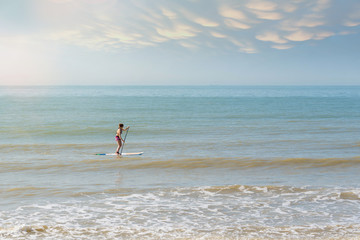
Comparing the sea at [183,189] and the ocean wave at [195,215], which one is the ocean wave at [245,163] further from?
the ocean wave at [195,215]

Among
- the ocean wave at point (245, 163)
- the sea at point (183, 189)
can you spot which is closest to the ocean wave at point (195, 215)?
the sea at point (183, 189)

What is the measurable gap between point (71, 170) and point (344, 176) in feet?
39.9

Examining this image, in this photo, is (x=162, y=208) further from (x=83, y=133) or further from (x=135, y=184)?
(x=83, y=133)

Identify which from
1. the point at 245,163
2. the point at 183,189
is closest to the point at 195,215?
the point at 183,189

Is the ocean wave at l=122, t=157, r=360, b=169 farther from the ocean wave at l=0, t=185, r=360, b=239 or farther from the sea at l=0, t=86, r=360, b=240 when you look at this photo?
the ocean wave at l=0, t=185, r=360, b=239

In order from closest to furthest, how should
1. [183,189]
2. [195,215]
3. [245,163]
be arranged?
1. [195,215]
2. [183,189]
3. [245,163]

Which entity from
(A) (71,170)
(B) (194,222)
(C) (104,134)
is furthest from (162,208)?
(C) (104,134)

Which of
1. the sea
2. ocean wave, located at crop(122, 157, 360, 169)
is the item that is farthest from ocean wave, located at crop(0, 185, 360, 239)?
ocean wave, located at crop(122, 157, 360, 169)

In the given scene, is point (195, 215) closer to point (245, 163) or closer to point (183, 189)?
point (183, 189)

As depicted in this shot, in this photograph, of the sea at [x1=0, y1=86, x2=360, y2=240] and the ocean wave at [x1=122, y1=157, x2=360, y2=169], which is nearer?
the sea at [x1=0, y1=86, x2=360, y2=240]

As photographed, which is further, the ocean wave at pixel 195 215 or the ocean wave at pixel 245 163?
the ocean wave at pixel 245 163

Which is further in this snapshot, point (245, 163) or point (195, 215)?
point (245, 163)

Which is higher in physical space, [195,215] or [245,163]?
[245,163]

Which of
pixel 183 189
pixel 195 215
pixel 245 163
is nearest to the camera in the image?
pixel 195 215
